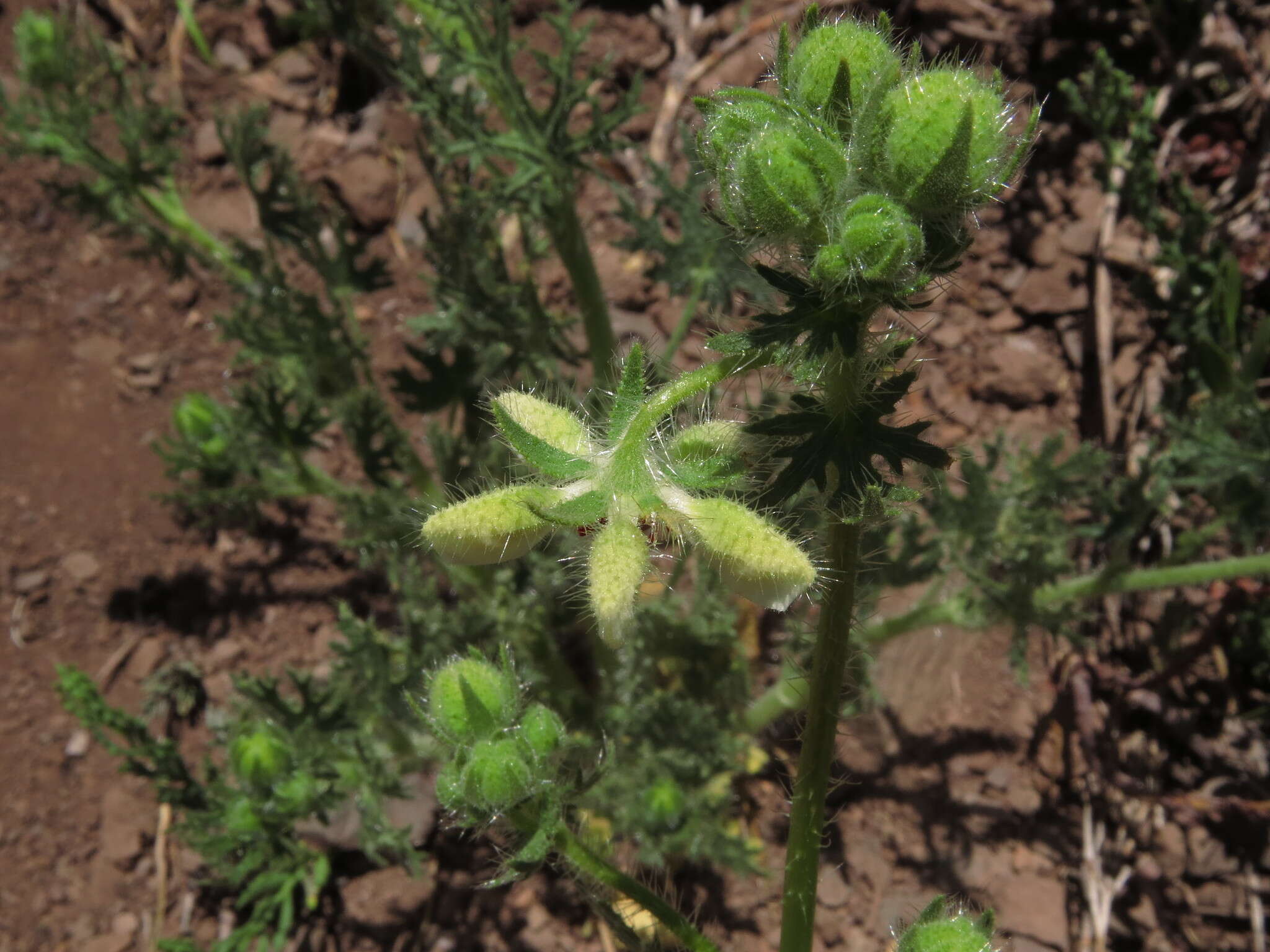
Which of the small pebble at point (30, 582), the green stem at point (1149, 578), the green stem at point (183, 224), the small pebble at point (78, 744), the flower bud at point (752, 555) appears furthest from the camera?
the small pebble at point (30, 582)

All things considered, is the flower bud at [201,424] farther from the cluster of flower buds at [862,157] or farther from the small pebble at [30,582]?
the cluster of flower buds at [862,157]

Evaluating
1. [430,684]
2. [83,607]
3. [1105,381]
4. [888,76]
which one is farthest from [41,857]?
[1105,381]

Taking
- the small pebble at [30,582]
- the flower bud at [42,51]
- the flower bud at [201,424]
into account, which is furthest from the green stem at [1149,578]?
the flower bud at [42,51]

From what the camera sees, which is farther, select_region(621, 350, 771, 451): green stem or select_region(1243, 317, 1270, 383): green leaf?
select_region(1243, 317, 1270, 383): green leaf

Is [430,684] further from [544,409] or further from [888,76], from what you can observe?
[888,76]

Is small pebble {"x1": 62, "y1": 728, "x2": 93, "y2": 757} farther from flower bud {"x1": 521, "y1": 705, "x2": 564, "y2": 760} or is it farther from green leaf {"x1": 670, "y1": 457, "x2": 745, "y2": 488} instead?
green leaf {"x1": 670, "y1": 457, "x2": 745, "y2": 488}

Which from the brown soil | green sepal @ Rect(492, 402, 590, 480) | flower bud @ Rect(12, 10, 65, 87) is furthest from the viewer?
flower bud @ Rect(12, 10, 65, 87)

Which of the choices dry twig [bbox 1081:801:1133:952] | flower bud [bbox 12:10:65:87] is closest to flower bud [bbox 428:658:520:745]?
dry twig [bbox 1081:801:1133:952]
